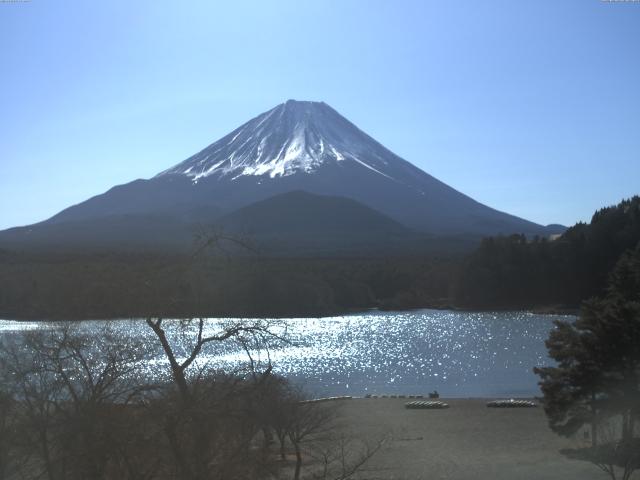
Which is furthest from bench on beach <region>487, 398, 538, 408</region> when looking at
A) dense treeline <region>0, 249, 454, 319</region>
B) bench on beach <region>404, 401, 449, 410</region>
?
dense treeline <region>0, 249, 454, 319</region>

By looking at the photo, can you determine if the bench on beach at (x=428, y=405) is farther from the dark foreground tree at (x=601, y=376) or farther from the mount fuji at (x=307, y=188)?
the mount fuji at (x=307, y=188)

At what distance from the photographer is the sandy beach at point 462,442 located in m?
13.0

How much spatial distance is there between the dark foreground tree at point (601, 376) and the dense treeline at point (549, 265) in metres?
38.5

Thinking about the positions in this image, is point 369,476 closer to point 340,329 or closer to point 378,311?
point 340,329

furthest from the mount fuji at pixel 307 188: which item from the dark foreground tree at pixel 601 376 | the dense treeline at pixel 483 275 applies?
the dark foreground tree at pixel 601 376

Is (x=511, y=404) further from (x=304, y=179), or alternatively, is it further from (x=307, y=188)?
(x=304, y=179)

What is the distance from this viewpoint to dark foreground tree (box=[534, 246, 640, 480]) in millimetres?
12370

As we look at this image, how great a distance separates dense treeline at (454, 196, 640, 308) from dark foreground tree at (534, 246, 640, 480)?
3852 cm

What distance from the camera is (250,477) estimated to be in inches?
217

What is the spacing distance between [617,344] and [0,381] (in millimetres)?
9663

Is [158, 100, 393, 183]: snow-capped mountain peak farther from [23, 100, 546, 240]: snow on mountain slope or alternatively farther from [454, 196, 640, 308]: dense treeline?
[454, 196, 640, 308]: dense treeline

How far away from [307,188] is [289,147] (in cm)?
1193

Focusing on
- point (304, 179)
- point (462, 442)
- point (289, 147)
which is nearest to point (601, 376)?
point (462, 442)

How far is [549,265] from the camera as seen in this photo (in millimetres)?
53156
